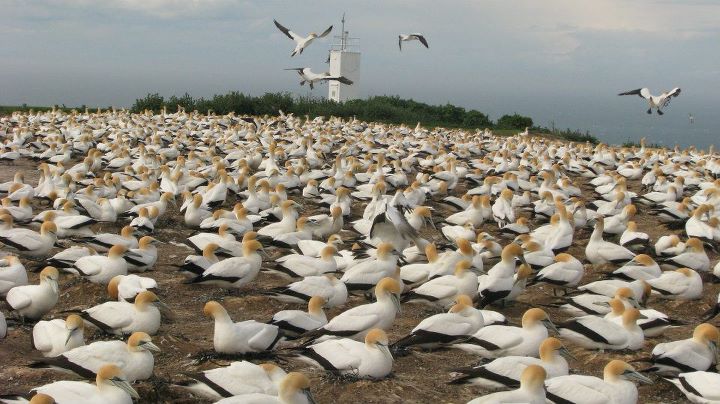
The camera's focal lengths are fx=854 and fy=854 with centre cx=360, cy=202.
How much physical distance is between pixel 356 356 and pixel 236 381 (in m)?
1.01

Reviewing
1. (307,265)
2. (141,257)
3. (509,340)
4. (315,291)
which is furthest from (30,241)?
(509,340)

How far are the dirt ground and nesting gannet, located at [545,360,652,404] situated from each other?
0.74 m

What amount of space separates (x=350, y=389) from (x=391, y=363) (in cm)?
39

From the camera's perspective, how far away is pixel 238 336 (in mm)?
6730

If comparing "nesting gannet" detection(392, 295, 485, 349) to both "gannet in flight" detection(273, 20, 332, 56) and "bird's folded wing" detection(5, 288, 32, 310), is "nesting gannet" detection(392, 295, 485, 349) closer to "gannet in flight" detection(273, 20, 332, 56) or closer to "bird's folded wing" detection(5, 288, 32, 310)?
"bird's folded wing" detection(5, 288, 32, 310)

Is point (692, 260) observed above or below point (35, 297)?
above

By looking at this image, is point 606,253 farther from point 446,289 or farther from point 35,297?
point 35,297

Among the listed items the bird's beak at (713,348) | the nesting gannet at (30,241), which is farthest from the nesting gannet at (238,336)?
the nesting gannet at (30,241)

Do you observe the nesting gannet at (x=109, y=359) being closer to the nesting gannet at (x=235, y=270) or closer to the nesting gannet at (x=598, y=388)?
the nesting gannet at (x=235, y=270)

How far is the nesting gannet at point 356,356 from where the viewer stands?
250 inches

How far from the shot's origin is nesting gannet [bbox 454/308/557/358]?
694cm

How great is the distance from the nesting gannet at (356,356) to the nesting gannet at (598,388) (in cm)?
123

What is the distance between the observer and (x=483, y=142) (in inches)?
1051

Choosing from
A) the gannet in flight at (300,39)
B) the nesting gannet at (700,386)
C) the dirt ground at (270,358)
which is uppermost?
the gannet in flight at (300,39)
